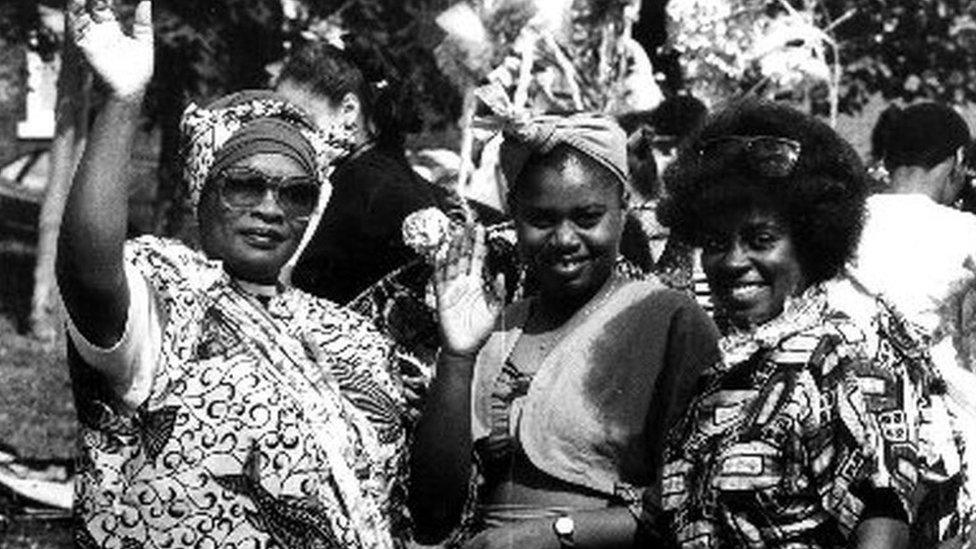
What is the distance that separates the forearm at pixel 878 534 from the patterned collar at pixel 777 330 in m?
0.42

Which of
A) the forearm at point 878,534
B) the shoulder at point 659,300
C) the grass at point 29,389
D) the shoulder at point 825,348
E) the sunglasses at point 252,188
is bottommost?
the grass at point 29,389

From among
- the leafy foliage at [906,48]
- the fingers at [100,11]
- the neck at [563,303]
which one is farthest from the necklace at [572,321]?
the leafy foliage at [906,48]

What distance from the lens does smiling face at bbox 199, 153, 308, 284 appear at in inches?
199

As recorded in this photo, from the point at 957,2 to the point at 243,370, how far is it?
11844mm

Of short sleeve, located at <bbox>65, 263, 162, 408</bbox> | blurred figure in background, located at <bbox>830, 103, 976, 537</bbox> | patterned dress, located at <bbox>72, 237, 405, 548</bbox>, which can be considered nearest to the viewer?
short sleeve, located at <bbox>65, 263, 162, 408</bbox>

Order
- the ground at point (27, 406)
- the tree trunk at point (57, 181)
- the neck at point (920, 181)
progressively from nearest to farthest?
the neck at point (920, 181) → the ground at point (27, 406) → the tree trunk at point (57, 181)

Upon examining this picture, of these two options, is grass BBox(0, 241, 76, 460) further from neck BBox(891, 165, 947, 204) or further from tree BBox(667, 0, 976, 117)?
neck BBox(891, 165, 947, 204)

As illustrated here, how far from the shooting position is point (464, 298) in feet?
16.5

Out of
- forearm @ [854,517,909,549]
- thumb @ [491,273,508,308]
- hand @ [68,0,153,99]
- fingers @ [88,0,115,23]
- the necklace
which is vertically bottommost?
forearm @ [854,517,909,549]

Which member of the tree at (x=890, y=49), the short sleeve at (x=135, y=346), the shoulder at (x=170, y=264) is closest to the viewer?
the short sleeve at (x=135, y=346)


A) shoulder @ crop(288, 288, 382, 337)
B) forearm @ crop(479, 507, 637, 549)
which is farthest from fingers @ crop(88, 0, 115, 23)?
forearm @ crop(479, 507, 637, 549)

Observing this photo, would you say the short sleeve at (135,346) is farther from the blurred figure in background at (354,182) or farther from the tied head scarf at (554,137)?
the blurred figure in background at (354,182)

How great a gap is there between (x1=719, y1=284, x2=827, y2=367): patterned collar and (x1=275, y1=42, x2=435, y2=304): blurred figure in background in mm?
1625

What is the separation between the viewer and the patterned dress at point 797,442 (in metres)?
4.74
